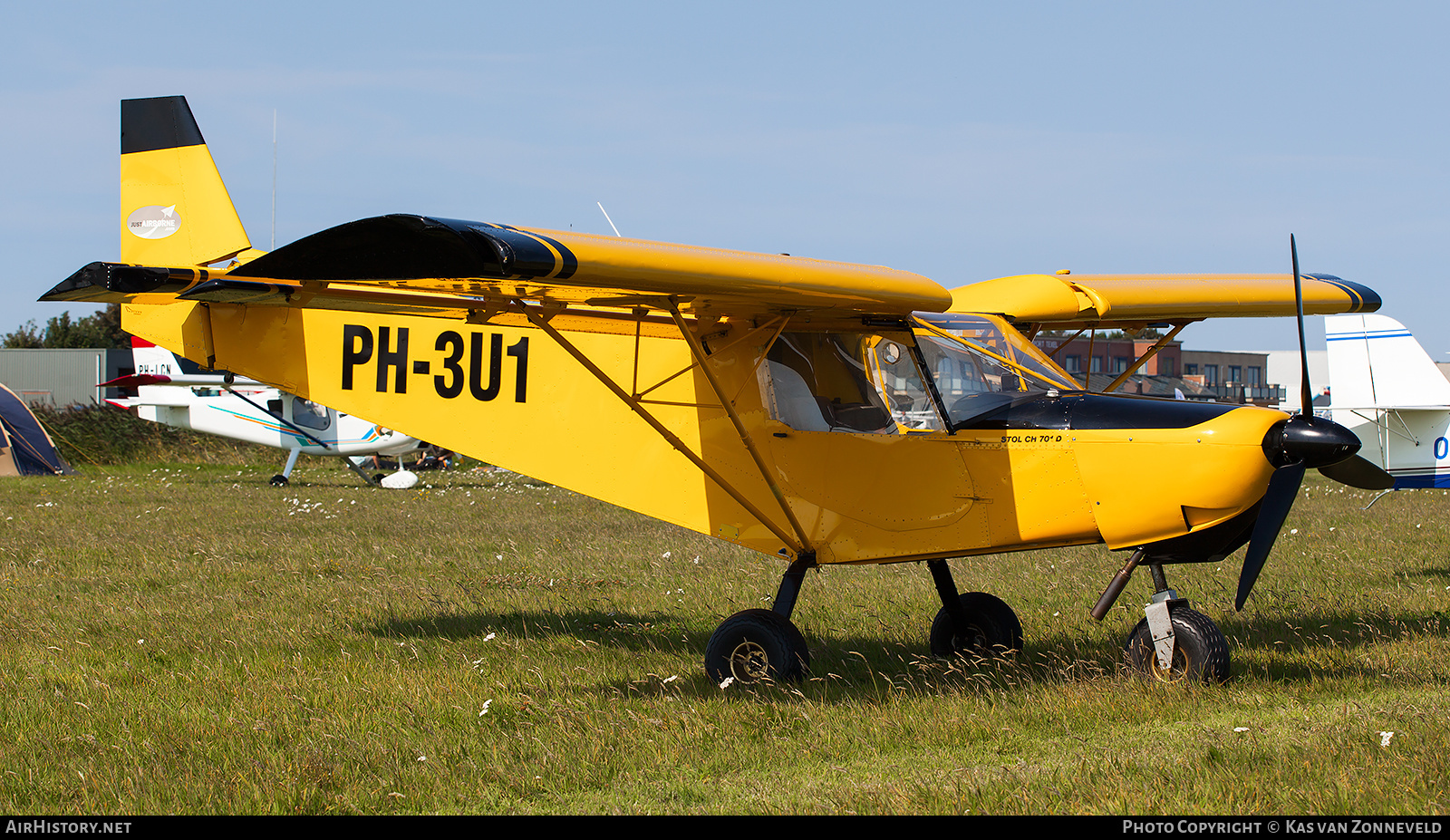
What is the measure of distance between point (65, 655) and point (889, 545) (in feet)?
18.4

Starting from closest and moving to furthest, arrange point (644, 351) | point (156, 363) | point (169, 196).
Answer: point (644, 351) → point (169, 196) → point (156, 363)

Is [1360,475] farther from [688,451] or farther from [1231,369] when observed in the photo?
[1231,369]

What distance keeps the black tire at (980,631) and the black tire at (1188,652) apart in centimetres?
110

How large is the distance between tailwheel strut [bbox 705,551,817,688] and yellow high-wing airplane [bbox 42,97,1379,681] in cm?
2

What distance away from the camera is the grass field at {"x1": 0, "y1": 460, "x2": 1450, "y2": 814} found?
4586mm

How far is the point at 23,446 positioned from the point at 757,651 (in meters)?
27.3

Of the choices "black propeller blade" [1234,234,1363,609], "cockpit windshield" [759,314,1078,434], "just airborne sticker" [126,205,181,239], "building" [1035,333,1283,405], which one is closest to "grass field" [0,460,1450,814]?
"black propeller blade" [1234,234,1363,609]

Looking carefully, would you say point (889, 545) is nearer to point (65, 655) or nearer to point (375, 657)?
point (375, 657)

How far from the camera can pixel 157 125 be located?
9.12 meters

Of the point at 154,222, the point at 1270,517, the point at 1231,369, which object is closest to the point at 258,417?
the point at 154,222

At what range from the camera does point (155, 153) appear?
9.08 m

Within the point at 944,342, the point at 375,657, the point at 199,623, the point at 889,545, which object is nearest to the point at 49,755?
the point at 375,657

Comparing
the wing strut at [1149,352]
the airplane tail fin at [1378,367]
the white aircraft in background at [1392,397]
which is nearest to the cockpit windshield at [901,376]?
the wing strut at [1149,352]

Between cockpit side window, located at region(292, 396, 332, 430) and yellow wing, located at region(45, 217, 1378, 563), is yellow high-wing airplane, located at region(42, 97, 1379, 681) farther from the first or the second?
cockpit side window, located at region(292, 396, 332, 430)
